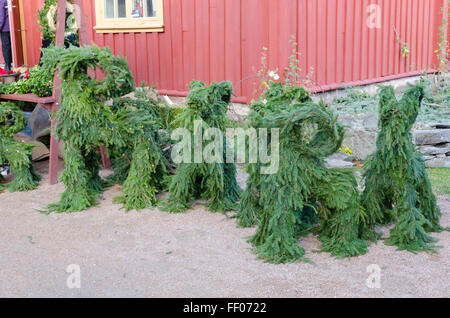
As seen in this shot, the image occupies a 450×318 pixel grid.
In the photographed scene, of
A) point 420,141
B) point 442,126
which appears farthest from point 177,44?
point 442,126

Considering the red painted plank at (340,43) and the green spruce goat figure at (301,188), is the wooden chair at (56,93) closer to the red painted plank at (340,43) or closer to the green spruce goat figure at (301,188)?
the green spruce goat figure at (301,188)

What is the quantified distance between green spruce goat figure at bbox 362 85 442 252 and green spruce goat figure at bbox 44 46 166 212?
2270mm

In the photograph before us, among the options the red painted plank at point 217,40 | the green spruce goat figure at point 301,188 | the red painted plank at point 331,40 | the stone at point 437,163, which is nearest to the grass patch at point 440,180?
the stone at point 437,163

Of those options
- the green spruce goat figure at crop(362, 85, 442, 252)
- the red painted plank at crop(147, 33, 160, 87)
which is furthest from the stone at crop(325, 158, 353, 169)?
the red painted plank at crop(147, 33, 160, 87)

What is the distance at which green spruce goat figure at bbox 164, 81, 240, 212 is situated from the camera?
16.2ft

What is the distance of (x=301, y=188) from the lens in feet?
13.1

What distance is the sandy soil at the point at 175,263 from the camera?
352 cm

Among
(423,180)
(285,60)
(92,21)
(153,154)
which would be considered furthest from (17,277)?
(92,21)

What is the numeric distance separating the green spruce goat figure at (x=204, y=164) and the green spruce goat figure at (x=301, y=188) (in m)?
0.88

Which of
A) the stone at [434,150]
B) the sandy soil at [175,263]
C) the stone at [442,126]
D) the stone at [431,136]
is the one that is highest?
the stone at [442,126]

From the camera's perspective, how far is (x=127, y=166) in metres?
6.18

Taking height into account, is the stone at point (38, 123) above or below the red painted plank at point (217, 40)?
below

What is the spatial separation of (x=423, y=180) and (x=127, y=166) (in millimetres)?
3336
